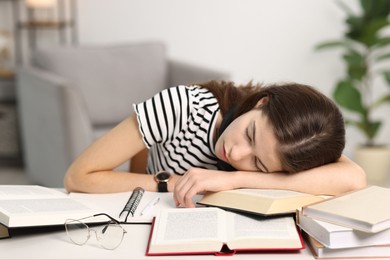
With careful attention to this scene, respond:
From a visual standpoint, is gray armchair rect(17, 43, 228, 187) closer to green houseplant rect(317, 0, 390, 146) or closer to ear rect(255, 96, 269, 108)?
green houseplant rect(317, 0, 390, 146)

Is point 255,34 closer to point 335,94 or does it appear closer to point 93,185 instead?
point 335,94

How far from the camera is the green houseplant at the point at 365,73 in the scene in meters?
3.87

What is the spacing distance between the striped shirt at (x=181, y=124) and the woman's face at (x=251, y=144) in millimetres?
247

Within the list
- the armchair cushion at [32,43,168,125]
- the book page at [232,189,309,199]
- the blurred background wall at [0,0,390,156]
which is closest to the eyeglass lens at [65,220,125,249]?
the book page at [232,189,309,199]

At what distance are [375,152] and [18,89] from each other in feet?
6.58

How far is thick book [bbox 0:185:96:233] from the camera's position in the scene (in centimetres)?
120

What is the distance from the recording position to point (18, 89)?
154 inches

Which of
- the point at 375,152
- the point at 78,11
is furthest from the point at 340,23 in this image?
the point at 78,11

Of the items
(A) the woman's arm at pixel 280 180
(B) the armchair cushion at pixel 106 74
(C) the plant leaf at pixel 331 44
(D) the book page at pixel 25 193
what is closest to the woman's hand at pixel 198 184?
(A) the woman's arm at pixel 280 180

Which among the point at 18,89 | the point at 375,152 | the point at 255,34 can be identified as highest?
the point at 255,34

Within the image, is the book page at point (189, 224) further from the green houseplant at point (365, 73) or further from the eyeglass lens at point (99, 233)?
the green houseplant at point (365, 73)

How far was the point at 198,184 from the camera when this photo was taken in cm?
144

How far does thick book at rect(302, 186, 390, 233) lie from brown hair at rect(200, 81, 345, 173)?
0.14m

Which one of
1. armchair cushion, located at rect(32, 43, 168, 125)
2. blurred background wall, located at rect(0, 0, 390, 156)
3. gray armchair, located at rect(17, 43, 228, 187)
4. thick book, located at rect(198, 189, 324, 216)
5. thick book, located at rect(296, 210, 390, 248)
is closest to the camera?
thick book, located at rect(296, 210, 390, 248)
